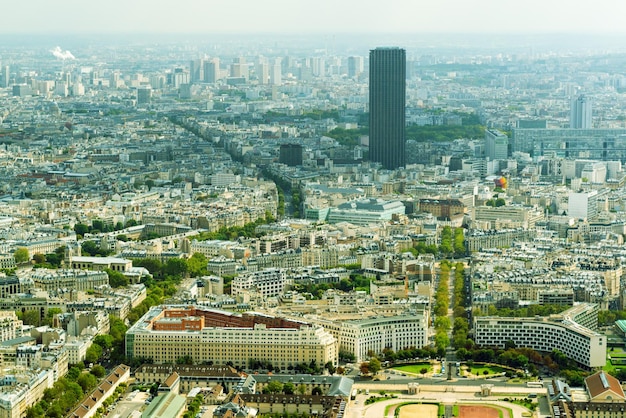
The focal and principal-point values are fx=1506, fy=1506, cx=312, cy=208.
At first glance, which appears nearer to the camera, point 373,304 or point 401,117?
point 373,304

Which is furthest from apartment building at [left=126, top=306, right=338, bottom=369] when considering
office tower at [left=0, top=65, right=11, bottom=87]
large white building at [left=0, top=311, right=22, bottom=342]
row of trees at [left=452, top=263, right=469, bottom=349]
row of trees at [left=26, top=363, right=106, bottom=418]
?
office tower at [left=0, top=65, right=11, bottom=87]

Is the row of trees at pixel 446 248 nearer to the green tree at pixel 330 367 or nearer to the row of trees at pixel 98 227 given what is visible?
the row of trees at pixel 98 227

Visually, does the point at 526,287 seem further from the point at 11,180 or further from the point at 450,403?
the point at 11,180

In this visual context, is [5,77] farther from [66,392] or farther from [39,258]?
[66,392]

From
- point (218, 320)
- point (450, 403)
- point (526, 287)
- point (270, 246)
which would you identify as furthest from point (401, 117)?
point (450, 403)

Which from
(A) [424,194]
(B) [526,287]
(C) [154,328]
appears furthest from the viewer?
(A) [424,194]

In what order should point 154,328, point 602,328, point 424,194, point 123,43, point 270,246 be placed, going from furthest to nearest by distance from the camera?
point 123,43, point 424,194, point 270,246, point 602,328, point 154,328
